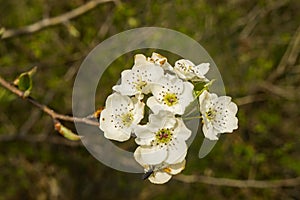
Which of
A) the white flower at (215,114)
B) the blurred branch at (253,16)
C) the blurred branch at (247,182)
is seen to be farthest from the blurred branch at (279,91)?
the white flower at (215,114)

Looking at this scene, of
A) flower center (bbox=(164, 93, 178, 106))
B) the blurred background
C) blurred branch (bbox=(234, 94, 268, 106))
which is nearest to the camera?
flower center (bbox=(164, 93, 178, 106))

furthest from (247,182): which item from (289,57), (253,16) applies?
(253,16)

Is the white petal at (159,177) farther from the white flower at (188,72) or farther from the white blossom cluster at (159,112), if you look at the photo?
the white flower at (188,72)

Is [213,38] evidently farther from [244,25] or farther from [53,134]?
[53,134]

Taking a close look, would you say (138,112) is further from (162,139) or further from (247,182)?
(247,182)

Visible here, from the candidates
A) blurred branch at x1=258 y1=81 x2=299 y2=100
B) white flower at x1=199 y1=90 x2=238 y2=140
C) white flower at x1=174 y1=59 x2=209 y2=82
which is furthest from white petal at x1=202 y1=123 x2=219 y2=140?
blurred branch at x1=258 y1=81 x2=299 y2=100

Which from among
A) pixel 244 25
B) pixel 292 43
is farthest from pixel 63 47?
pixel 292 43

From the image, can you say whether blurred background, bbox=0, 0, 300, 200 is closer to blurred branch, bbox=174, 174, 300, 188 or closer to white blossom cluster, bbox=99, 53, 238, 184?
blurred branch, bbox=174, 174, 300, 188
